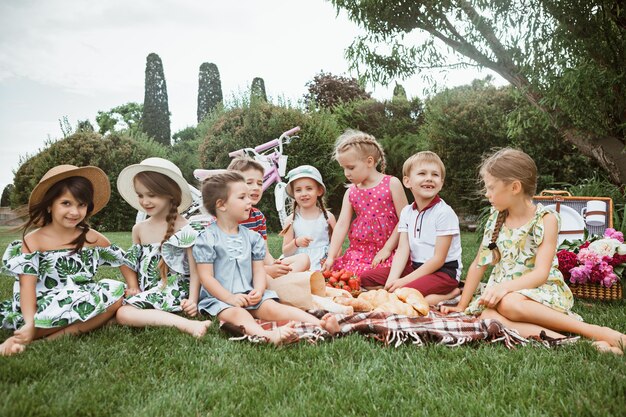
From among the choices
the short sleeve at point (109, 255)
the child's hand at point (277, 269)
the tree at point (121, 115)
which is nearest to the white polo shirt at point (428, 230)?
the child's hand at point (277, 269)

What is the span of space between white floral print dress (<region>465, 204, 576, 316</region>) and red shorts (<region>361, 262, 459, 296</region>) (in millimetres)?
636

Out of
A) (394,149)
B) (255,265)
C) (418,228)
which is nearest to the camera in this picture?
(255,265)

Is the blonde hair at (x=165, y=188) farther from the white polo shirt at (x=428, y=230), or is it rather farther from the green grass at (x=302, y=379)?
the white polo shirt at (x=428, y=230)

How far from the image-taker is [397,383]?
221 cm

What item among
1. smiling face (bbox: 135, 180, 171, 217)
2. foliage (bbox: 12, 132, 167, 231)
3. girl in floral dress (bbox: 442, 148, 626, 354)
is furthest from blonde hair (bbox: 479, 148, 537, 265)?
foliage (bbox: 12, 132, 167, 231)

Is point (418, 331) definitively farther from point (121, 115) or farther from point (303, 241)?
point (121, 115)

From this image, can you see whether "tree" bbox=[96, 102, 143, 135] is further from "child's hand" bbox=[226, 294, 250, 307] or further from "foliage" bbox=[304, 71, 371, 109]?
"child's hand" bbox=[226, 294, 250, 307]

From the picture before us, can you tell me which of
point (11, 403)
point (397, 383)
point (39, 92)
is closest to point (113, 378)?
point (11, 403)

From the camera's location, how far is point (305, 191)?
199 inches

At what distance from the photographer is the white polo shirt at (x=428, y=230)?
4.29 meters

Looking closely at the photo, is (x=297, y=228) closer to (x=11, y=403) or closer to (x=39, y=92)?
(x=39, y=92)

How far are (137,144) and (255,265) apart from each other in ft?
40.0

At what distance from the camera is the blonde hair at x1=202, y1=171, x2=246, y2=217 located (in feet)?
11.4

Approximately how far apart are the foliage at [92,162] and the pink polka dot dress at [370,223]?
1007cm
